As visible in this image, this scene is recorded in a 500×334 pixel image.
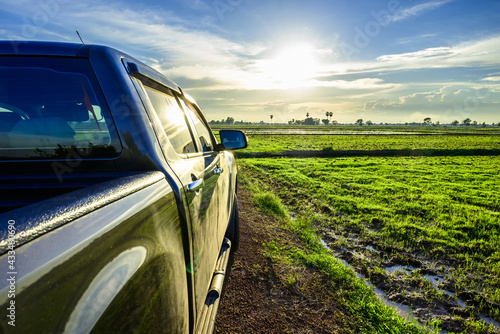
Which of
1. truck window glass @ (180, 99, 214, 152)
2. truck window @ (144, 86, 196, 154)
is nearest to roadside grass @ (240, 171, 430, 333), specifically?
→ truck window glass @ (180, 99, 214, 152)

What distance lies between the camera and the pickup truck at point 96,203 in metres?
0.56

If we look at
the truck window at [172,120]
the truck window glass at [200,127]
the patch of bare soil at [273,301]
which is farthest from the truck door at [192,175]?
the patch of bare soil at [273,301]

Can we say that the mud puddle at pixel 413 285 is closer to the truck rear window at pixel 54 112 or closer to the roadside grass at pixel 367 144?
the truck rear window at pixel 54 112

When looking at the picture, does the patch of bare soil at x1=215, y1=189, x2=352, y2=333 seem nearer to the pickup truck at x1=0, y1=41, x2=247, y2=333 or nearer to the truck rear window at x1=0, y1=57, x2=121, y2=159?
the pickup truck at x1=0, y1=41, x2=247, y2=333

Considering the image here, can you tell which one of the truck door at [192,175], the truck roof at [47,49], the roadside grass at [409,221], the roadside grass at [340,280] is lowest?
the roadside grass at [409,221]

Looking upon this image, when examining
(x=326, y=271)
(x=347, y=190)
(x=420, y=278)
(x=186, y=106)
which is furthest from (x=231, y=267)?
(x=347, y=190)

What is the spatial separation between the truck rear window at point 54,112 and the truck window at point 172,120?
0.34m

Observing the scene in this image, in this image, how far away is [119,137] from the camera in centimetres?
129

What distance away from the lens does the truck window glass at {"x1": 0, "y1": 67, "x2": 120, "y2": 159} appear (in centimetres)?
131

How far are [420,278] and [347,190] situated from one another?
18.1ft

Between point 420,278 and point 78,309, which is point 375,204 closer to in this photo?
point 420,278

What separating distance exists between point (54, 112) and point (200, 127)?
4.95 feet

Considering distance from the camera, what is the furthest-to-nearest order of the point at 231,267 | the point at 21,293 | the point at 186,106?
the point at 231,267 < the point at 186,106 < the point at 21,293

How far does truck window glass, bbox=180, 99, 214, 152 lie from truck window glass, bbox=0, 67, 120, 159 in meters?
1.05
